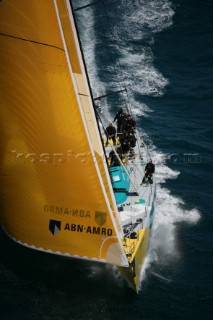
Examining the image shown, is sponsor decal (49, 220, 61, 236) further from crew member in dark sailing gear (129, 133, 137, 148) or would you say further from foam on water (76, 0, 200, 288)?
crew member in dark sailing gear (129, 133, 137, 148)

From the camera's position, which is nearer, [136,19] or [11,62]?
[11,62]

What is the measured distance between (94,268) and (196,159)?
33.9ft

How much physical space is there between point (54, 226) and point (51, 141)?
295 cm

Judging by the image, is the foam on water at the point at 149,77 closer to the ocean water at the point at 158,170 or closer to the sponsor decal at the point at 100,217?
the ocean water at the point at 158,170

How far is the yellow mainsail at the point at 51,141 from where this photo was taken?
1294 cm

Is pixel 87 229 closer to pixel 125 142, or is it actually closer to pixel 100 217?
pixel 100 217

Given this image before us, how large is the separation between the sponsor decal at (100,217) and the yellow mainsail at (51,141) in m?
0.03

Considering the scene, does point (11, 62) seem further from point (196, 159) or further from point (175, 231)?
point (196, 159)

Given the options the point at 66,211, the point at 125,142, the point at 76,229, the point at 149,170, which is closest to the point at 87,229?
the point at 76,229

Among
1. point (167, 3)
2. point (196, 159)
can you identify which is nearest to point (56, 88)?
point (196, 159)

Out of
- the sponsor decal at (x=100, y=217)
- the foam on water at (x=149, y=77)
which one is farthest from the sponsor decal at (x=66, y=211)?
the foam on water at (x=149, y=77)

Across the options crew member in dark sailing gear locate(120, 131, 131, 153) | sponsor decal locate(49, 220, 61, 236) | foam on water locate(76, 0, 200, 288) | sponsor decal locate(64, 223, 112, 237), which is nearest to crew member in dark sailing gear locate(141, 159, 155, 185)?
crew member in dark sailing gear locate(120, 131, 131, 153)

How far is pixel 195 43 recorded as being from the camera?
34.9 meters

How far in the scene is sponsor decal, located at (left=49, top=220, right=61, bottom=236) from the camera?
14609 mm
